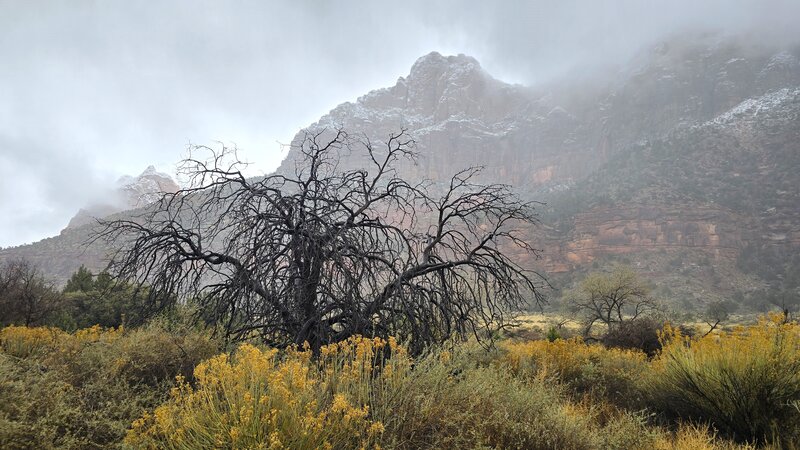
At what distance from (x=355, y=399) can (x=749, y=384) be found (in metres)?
5.38

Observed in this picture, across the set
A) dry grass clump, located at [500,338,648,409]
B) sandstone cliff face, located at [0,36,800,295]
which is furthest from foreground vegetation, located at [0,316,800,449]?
sandstone cliff face, located at [0,36,800,295]

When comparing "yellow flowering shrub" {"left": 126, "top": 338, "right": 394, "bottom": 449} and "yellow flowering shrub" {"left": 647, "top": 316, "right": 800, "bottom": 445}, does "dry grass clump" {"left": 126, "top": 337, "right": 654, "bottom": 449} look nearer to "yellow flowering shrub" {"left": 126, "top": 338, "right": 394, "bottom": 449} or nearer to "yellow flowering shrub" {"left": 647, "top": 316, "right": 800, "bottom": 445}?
"yellow flowering shrub" {"left": 126, "top": 338, "right": 394, "bottom": 449}

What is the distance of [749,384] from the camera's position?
555 cm

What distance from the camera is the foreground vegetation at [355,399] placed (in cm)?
320

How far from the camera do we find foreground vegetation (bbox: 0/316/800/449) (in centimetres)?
320

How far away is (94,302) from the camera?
691 inches

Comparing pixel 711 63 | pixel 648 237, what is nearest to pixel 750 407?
pixel 648 237

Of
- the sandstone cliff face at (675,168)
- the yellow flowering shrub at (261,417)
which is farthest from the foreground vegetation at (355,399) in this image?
the sandstone cliff face at (675,168)

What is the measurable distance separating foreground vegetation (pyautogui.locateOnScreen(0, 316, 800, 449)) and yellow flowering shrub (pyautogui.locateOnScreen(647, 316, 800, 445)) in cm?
2

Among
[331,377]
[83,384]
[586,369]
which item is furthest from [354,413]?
[586,369]

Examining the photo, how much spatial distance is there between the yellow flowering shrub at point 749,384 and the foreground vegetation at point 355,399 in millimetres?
18

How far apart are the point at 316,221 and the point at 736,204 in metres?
Answer: 82.5

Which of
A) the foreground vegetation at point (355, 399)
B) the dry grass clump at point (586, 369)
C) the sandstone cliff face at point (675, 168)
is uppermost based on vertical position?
the sandstone cliff face at point (675, 168)

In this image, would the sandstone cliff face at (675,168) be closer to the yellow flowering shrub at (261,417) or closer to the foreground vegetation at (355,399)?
the foreground vegetation at (355,399)
